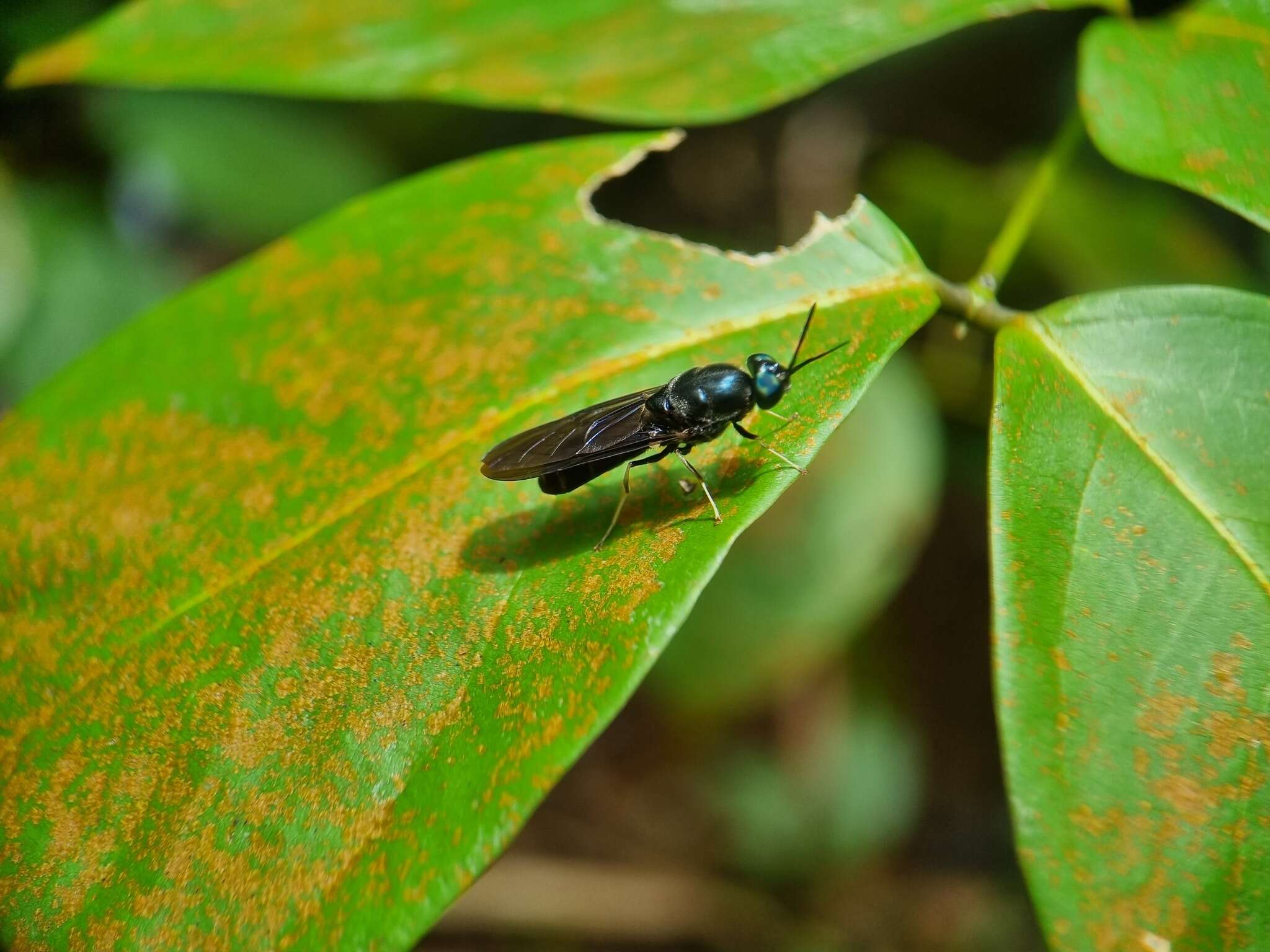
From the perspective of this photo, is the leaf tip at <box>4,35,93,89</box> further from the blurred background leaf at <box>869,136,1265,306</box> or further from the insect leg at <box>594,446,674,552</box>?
the blurred background leaf at <box>869,136,1265,306</box>

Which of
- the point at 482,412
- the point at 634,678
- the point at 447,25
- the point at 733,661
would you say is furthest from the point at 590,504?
the point at 733,661

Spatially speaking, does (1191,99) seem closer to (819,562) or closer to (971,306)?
(971,306)

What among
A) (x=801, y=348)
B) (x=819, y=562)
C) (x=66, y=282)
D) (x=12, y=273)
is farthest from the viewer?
(x=66, y=282)

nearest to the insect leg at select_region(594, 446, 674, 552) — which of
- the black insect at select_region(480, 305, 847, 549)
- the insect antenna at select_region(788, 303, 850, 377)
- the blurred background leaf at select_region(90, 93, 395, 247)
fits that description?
the black insect at select_region(480, 305, 847, 549)

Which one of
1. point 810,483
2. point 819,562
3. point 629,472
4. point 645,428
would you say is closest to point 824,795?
point 819,562

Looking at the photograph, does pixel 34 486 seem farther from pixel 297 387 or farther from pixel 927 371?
pixel 927 371

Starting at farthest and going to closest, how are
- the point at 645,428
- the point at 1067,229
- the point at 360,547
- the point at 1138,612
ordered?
1. the point at 1067,229
2. the point at 645,428
3. the point at 360,547
4. the point at 1138,612

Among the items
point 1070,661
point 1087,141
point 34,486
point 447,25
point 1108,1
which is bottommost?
point 1087,141
